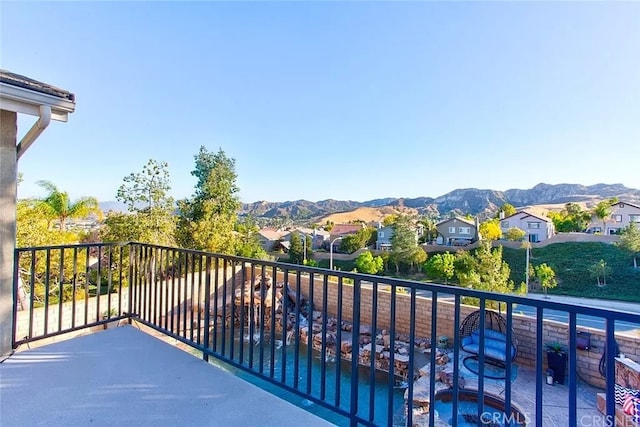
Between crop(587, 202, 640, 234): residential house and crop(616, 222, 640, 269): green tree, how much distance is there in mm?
7353

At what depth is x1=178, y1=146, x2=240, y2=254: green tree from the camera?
12.5m

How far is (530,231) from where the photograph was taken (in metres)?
28.9

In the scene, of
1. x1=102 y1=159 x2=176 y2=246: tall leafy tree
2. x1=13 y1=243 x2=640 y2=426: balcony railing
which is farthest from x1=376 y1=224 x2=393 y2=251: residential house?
x1=102 y1=159 x2=176 y2=246: tall leafy tree

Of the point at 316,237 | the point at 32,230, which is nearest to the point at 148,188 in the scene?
the point at 32,230

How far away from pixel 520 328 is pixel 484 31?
26.0 feet

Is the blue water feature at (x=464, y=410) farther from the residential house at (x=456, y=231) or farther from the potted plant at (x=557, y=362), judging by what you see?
the residential house at (x=456, y=231)

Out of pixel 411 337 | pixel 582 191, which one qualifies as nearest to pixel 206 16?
pixel 411 337

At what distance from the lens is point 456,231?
30.5 metres

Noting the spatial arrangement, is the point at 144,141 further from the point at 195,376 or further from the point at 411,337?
the point at 411,337

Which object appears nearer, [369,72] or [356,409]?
[356,409]

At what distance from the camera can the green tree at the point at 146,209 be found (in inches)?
399

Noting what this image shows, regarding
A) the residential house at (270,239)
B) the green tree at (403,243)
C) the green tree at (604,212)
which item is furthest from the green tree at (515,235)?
the residential house at (270,239)

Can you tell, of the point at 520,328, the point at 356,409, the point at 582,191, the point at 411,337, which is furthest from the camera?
the point at 582,191

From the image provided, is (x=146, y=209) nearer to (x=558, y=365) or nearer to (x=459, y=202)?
(x=558, y=365)
